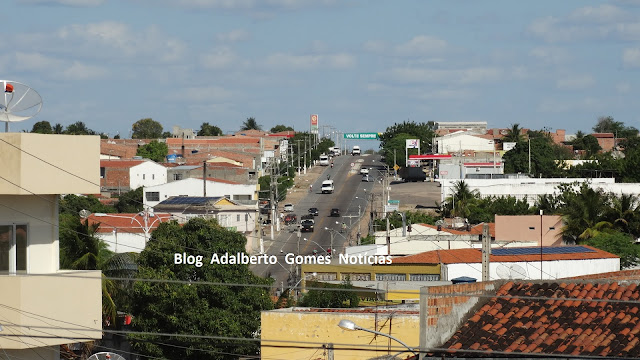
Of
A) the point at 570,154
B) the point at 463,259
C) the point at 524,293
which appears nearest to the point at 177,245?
the point at 463,259

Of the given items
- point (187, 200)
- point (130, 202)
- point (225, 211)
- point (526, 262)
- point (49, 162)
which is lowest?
point (526, 262)

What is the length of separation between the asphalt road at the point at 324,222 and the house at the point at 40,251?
45.2 meters

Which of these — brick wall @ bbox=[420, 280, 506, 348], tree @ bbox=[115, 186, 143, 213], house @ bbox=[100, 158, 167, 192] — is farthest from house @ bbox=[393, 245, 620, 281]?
house @ bbox=[100, 158, 167, 192]

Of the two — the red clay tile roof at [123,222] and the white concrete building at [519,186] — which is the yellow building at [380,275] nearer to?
the red clay tile roof at [123,222]

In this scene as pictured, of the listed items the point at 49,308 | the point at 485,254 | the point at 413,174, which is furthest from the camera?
the point at 413,174

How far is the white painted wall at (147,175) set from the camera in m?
115

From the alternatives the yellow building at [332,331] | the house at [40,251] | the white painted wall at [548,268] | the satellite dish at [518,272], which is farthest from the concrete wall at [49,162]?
the white painted wall at [548,268]

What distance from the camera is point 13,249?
15.9 m

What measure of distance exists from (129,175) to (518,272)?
73059 mm

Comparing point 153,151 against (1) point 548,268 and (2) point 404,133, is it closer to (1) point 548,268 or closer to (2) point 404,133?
(2) point 404,133

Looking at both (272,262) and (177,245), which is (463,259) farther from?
(272,262)

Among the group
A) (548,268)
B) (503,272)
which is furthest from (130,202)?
(503,272)

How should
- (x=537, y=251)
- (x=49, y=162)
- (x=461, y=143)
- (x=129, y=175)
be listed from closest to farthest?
(x=49, y=162) < (x=537, y=251) < (x=129, y=175) < (x=461, y=143)

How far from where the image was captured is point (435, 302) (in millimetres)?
17188
